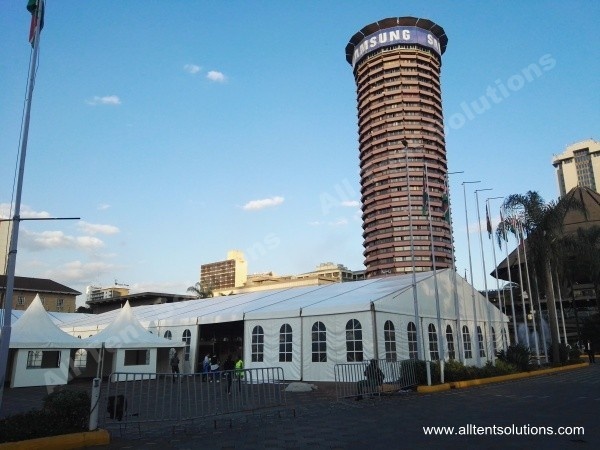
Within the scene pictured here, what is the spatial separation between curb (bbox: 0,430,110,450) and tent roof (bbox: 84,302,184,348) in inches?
656

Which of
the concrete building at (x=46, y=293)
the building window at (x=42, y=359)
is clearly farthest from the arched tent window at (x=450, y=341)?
the concrete building at (x=46, y=293)

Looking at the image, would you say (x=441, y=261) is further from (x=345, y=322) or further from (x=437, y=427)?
(x=437, y=427)

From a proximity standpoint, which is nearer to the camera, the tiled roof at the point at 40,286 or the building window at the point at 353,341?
the building window at the point at 353,341

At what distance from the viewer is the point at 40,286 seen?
7069 cm

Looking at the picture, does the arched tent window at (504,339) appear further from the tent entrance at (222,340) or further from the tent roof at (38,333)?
the tent roof at (38,333)

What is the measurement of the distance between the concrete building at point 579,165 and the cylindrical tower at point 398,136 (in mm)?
97075

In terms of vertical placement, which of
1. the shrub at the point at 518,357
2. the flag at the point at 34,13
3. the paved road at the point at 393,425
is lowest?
the paved road at the point at 393,425

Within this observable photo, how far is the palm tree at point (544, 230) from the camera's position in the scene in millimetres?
30611

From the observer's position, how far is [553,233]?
30.8 meters

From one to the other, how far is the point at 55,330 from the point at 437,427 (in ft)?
69.4

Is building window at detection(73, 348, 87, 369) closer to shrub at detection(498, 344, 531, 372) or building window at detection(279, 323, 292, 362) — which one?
building window at detection(279, 323, 292, 362)

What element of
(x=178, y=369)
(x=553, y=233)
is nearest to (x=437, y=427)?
(x=178, y=369)

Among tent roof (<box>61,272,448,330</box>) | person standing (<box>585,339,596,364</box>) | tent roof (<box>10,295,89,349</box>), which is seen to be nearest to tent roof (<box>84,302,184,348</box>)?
tent roof (<box>10,295,89,349</box>)

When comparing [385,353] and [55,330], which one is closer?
[385,353]
